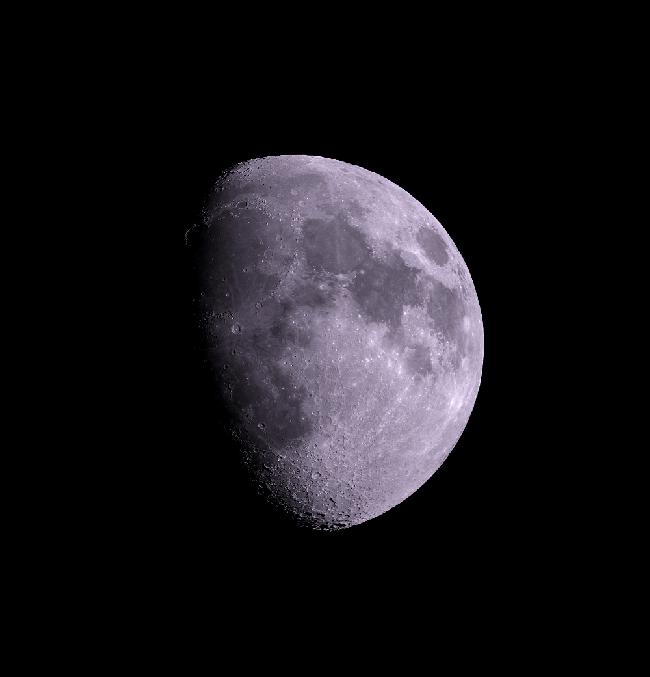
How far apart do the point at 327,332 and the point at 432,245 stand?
2.87ft

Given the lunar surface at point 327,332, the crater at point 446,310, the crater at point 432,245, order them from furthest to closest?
the crater at point 432,245, the crater at point 446,310, the lunar surface at point 327,332

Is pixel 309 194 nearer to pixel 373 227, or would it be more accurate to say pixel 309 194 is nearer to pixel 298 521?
pixel 373 227

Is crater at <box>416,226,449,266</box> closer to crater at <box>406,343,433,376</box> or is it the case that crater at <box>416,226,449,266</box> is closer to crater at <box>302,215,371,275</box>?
crater at <box>302,215,371,275</box>

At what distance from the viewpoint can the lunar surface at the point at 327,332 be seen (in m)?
3.17

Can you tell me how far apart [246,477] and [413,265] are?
1459 mm

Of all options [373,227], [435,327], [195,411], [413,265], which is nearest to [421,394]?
[435,327]

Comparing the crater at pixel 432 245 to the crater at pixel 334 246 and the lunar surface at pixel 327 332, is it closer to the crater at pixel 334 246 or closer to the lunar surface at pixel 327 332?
the lunar surface at pixel 327 332

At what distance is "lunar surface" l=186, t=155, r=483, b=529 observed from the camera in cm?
317

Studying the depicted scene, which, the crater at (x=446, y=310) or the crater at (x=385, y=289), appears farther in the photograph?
the crater at (x=446, y=310)

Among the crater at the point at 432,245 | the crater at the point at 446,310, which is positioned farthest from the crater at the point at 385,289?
the crater at the point at 432,245

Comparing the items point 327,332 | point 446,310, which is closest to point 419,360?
point 446,310

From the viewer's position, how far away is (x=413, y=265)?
3.40m

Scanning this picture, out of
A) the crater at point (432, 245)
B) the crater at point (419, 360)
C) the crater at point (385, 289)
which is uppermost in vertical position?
the crater at point (432, 245)

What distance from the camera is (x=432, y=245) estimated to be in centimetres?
359
